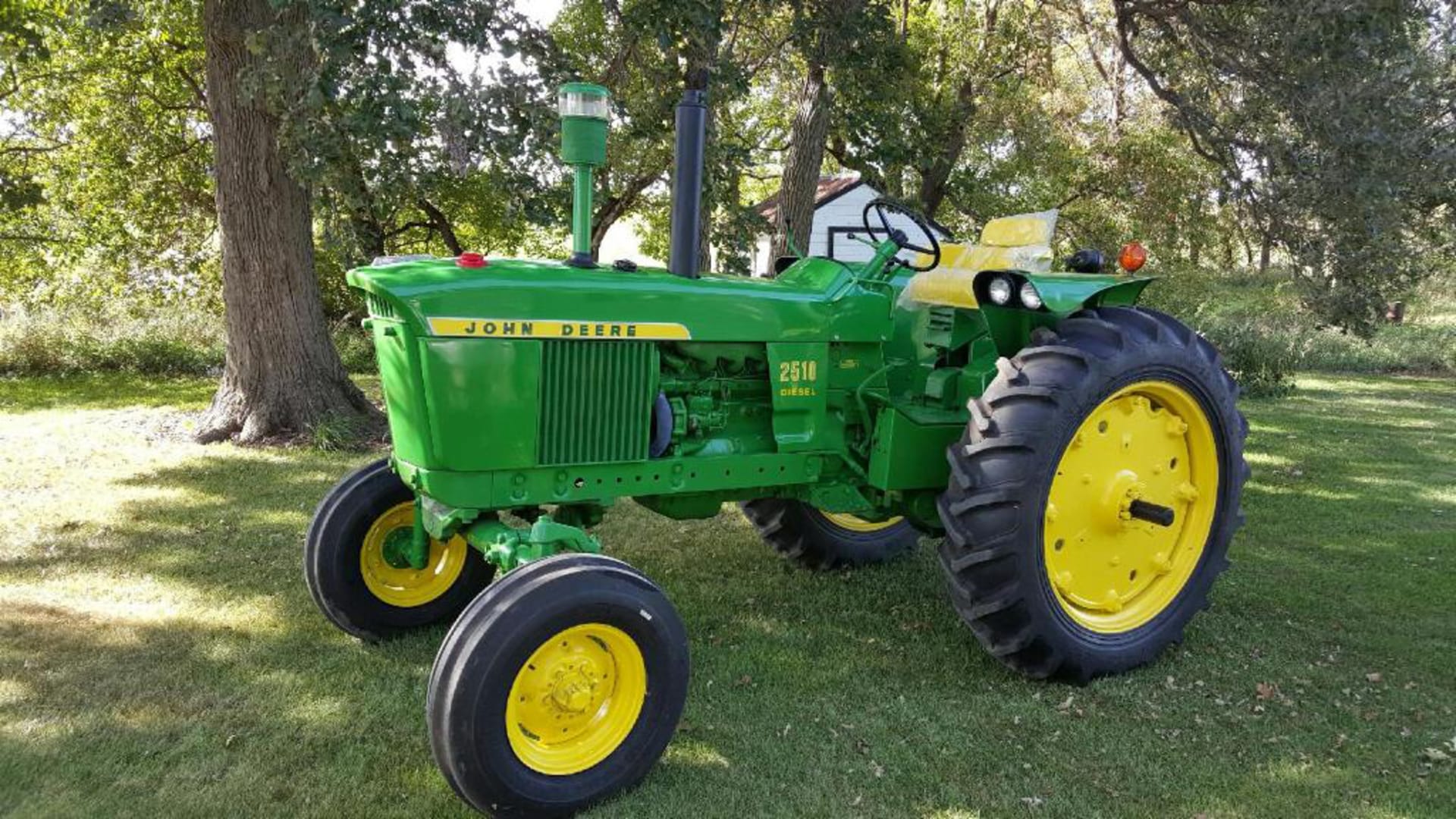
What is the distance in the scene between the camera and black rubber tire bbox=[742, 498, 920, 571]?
4621mm

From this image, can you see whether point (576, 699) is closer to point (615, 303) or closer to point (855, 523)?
point (615, 303)

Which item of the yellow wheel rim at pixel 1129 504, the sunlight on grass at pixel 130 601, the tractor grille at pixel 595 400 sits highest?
the tractor grille at pixel 595 400

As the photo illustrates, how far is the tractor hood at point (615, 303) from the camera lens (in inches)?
110

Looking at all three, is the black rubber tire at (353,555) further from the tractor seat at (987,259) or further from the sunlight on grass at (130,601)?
the tractor seat at (987,259)

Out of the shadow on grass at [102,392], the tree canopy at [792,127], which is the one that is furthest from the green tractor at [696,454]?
the shadow on grass at [102,392]

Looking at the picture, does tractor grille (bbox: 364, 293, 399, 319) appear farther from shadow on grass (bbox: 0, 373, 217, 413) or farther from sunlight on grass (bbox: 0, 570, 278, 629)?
shadow on grass (bbox: 0, 373, 217, 413)

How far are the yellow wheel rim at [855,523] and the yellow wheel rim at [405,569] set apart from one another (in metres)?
1.81

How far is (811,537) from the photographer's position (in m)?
4.64

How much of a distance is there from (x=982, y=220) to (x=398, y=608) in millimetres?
12183

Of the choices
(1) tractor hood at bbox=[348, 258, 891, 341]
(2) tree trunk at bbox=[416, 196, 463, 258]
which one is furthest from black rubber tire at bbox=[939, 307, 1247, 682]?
(2) tree trunk at bbox=[416, 196, 463, 258]

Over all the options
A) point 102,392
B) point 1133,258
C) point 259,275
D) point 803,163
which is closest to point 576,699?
point 1133,258

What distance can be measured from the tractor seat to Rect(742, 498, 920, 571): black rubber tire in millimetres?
1212

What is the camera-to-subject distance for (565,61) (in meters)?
6.20

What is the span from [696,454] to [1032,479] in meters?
1.17
